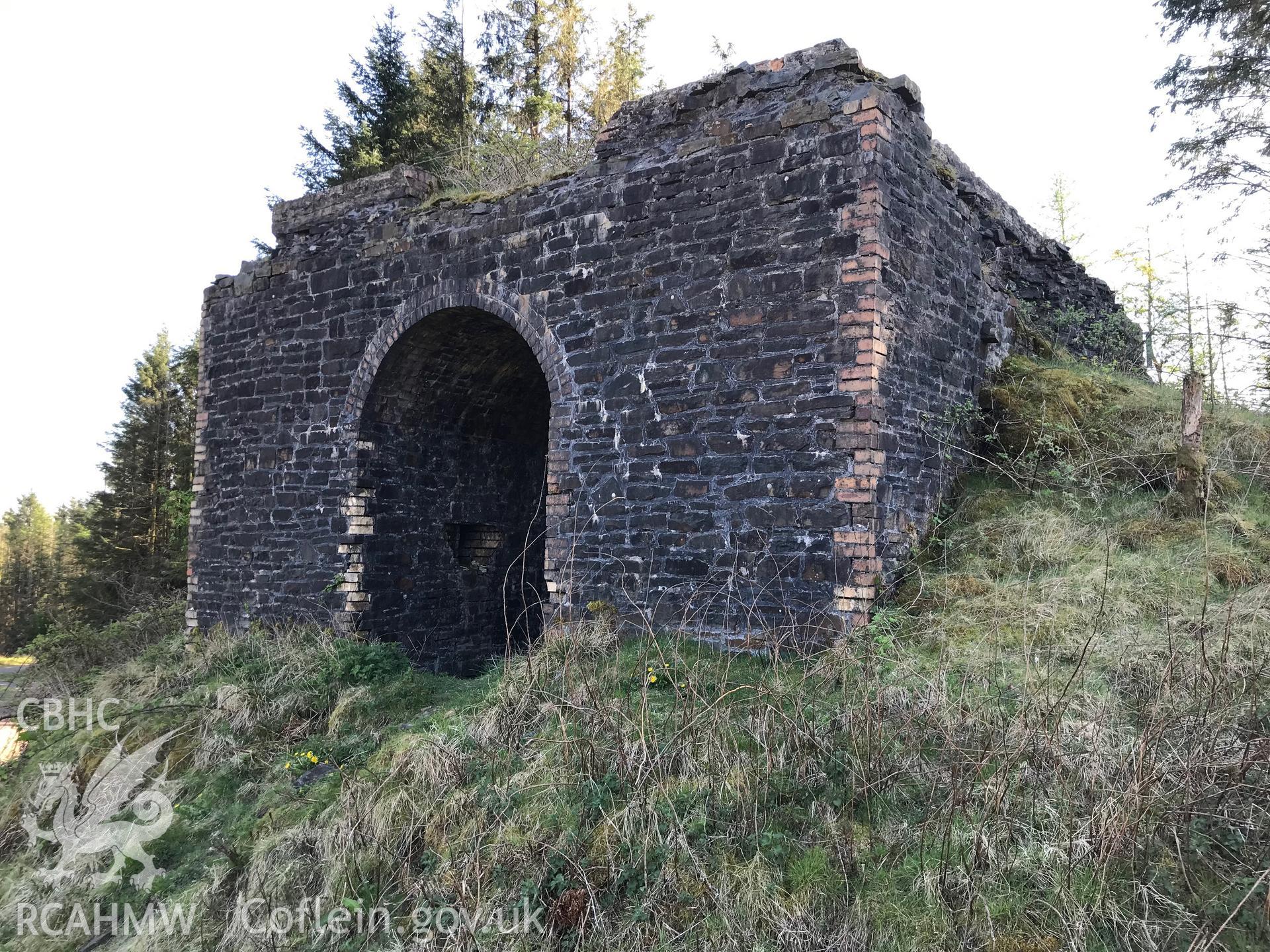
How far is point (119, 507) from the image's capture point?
18.8 meters

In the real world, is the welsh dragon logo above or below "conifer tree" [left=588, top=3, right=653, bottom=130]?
below

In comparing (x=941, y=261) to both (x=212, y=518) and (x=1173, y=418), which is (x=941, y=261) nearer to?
(x=1173, y=418)

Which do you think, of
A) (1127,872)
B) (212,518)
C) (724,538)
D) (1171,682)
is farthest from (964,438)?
(212,518)

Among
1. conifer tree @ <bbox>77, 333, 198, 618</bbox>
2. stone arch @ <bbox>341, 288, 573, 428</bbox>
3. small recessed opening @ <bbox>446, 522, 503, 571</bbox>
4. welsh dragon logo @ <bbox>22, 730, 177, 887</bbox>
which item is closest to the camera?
welsh dragon logo @ <bbox>22, 730, 177, 887</bbox>

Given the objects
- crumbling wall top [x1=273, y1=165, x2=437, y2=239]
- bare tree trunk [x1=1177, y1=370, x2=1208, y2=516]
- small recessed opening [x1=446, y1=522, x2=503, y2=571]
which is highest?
crumbling wall top [x1=273, y1=165, x2=437, y2=239]

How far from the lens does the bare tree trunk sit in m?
6.25

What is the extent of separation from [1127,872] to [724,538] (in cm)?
337

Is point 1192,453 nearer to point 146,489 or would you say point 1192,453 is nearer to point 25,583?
point 146,489

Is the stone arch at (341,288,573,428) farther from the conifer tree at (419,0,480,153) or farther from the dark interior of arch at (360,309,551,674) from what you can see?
the conifer tree at (419,0,480,153)

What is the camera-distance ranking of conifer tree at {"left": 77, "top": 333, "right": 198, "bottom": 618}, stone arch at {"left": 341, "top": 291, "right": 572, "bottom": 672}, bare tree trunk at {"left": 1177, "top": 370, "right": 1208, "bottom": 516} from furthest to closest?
1. conifer tree at {"left": 77, "top": 333, "right": 198, "bottom": 618}
2. stone arch at {"left": 341, "top": 291, "right": 572, "bottom": 672}
3. bare tree trunk at {"left": 1177, "top": 370, "right": 1208, "bottom": 516}

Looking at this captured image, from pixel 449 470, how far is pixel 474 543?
0.96 m

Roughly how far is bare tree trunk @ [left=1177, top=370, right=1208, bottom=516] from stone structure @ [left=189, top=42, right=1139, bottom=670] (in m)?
1.67

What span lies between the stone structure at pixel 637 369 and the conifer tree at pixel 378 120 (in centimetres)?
1002

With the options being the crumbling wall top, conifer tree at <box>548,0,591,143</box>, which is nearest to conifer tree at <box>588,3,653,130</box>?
conifer tree at <box>548,0,591,143</box>
